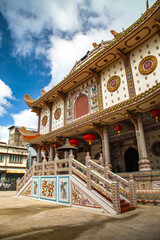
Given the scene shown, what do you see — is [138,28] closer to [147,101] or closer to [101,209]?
[147,101]

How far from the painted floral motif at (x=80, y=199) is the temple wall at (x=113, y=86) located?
5489 mm

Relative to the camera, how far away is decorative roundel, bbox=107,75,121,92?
10220 millimetres

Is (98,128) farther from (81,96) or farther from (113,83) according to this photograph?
(81,96)

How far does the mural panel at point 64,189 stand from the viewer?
7.36 metres

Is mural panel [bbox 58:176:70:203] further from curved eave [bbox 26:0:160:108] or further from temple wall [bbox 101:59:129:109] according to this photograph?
curved eave [bbox 26:0:160:108]

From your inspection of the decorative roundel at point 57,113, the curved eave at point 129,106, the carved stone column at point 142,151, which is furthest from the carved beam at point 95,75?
the decorative roundel at point 57,113

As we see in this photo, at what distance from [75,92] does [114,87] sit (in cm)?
400

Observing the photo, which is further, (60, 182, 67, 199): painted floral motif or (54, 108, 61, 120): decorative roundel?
(54, 108, 61, 120): decorative roundel

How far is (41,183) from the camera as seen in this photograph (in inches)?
376

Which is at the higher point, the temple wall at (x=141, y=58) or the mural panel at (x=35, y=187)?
the temple wall at (x=141, y=58)

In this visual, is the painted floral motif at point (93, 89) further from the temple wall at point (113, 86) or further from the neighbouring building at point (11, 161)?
the neighbouring building at point (11, 161)

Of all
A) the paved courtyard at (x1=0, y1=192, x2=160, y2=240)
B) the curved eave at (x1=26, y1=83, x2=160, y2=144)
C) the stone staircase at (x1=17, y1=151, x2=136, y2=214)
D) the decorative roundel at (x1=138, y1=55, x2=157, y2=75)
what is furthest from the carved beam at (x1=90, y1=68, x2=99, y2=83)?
the paved courtyard at (x1=0, y1=192, x2=160, y2=240)

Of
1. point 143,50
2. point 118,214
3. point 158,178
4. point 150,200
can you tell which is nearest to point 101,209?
point 118,214

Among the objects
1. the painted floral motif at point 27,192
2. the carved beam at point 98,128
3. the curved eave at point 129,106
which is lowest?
the painted floral motif at point 27,192
